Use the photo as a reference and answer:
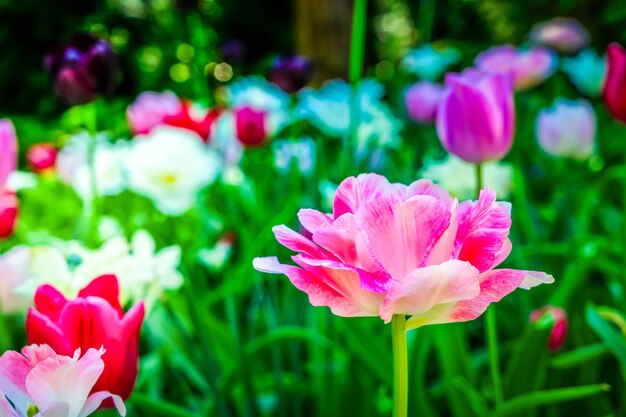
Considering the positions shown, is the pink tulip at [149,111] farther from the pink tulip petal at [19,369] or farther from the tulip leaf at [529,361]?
the pink tulip petal at [19,369]

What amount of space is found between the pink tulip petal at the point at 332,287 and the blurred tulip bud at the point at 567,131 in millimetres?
1126

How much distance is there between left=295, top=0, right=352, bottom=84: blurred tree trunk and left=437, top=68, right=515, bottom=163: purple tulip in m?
2.75

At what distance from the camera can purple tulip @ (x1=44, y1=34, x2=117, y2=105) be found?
899 millimetres

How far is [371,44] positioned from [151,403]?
6.14 m

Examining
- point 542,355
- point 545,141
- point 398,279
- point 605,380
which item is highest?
point 398,279

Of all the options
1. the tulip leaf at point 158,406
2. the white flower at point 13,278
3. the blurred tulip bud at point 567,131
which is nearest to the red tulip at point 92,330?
the tulip leaf at point 158,406

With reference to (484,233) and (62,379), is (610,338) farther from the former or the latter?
(62,379)

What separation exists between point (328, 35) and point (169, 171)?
2493 mm

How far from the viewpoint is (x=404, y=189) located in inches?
16.9

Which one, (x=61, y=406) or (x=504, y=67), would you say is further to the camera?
(x=504, y=67)

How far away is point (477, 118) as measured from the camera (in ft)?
2.60

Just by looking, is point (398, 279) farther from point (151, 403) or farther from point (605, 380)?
point (605, 380)

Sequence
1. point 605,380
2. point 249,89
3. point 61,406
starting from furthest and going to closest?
1. point 249,89
2. point 605,380
3. point 61,406

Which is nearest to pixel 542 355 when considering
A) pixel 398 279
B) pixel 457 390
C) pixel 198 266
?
pixel 457 390
